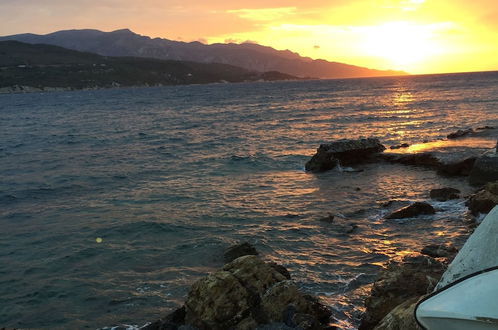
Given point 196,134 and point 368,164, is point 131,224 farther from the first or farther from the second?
point 196,134

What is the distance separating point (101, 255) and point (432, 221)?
13499 mm

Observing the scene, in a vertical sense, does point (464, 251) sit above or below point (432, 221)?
above

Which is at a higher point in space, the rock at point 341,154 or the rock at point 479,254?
the rock at point 479,254

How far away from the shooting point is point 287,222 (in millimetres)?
18344

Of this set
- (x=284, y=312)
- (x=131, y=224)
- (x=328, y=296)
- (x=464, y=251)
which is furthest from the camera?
(x=131, y=224)

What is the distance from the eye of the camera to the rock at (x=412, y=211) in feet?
59.4

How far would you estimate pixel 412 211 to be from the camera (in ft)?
59.7

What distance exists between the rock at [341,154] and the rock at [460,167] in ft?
22.0

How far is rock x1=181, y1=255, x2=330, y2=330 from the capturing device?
31.6 feet

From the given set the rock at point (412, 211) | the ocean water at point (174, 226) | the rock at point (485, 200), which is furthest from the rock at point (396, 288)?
the rock at point (485, 200)

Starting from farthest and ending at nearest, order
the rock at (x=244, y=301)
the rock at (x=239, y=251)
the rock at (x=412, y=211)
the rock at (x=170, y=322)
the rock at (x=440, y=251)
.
Result: the rock at (x=412, y=211)
the rock at (x=239, y=251)
the rock at (x=440, y=251)
the rock at (x=170, y=322)
the rock at (x=244, y=301)

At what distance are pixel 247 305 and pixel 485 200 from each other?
12.1m

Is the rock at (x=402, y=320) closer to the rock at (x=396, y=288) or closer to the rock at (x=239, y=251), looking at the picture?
the rock at (x=396, y=288)

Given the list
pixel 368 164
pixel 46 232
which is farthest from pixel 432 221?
pixel 46 232
